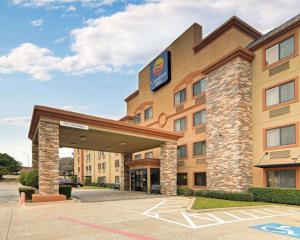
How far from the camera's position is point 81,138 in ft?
89.7

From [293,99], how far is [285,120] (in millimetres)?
1580

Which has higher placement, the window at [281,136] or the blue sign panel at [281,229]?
the window at [281,136]

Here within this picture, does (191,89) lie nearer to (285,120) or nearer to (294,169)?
(285,120)

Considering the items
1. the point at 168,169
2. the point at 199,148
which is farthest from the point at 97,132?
the point at 199,148

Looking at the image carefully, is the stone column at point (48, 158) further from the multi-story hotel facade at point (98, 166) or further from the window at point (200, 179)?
the multi-story hotel facade at point (98, 166)

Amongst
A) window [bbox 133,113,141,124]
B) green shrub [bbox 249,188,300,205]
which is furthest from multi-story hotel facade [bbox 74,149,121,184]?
green shrub [bbox 249,188,300,205]

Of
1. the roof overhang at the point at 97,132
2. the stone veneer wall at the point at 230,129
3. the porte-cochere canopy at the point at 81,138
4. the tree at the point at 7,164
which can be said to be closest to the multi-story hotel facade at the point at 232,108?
the stone veneer wall at the point at 230,129

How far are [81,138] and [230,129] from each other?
43.2ft

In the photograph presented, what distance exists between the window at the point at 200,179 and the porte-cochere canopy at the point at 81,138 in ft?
9.83

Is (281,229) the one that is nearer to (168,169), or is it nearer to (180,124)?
(168,169)

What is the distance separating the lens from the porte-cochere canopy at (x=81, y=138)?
2028cm

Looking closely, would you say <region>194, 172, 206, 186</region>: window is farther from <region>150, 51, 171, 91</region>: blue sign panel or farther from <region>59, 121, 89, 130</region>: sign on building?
<region>59, 121, 89, 130</region>: sign on building

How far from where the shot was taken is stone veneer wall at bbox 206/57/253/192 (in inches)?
928

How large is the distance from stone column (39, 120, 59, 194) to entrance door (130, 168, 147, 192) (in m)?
12.5
